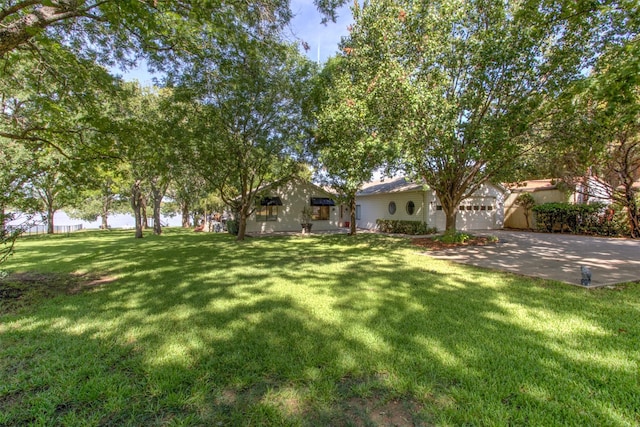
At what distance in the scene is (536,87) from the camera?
860cm

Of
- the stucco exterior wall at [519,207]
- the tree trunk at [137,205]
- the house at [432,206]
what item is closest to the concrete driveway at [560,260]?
the house at [432,206]

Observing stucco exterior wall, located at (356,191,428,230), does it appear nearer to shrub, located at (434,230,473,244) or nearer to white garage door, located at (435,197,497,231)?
white garage door, located at (435,197,497,231)

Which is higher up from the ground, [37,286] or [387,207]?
[387,207]

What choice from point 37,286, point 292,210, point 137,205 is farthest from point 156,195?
point 37,286

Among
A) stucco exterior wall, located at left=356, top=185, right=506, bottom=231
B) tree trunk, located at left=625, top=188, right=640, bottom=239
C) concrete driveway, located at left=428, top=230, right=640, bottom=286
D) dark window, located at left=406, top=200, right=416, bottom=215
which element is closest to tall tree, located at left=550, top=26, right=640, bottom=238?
tree trunk, located at left=625, top=188, right=640, bottom=239

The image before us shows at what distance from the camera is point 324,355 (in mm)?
2898

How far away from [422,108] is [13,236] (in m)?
9.57

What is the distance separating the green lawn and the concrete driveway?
90 centimetres

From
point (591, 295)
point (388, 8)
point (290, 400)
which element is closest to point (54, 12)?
point (290, 400)

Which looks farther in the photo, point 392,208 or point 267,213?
point 267,213

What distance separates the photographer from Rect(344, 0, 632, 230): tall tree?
25.9ft

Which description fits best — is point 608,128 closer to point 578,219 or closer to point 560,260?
point 560,260

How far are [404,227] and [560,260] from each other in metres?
9.81

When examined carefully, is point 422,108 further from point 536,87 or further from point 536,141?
point 536,141
